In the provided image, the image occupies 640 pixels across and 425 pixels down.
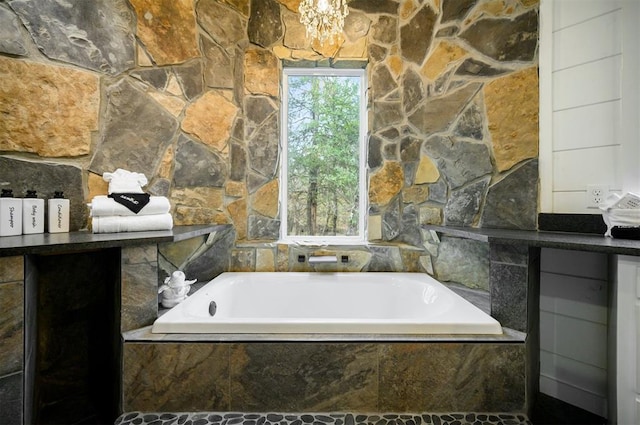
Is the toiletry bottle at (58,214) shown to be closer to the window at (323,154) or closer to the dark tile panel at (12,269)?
the dark tile panel at (12,269)

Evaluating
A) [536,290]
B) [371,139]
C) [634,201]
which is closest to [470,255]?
[536,290]

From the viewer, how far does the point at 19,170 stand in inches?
57.4

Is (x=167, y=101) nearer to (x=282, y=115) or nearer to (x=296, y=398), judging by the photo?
(x=282, y=115)

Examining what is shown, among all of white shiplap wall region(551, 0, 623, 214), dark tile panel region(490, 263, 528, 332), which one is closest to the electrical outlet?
white shiplap wall region(551, 0, 623, 214)

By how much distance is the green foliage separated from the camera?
7.55 ft

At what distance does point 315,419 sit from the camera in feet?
3.86

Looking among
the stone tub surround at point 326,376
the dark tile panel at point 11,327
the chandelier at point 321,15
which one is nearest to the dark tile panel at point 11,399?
the dark tile panel at point 11,327

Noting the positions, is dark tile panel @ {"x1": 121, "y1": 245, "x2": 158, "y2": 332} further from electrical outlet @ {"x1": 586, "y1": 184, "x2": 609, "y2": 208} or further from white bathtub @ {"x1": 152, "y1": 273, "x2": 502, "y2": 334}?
electrical outlet @ {"x1": 586, "y1": 184, "x2": 609, "y2": 208}

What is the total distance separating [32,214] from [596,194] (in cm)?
278

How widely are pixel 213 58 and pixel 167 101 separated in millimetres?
457

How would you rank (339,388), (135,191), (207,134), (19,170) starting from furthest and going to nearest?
(207,134), (135,191), (19,170), (339,388)

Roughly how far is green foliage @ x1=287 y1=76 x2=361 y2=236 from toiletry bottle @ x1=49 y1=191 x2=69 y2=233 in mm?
1346

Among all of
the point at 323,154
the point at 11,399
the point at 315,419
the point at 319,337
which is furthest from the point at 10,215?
the point at 323,154

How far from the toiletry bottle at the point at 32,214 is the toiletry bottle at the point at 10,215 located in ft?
0.07
